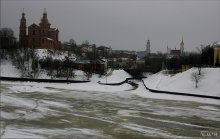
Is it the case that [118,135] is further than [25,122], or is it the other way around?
[25,122]

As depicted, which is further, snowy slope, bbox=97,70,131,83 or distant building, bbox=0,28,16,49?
distant building, bbox=0,28,16,49

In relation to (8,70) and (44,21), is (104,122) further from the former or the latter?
(44,21)

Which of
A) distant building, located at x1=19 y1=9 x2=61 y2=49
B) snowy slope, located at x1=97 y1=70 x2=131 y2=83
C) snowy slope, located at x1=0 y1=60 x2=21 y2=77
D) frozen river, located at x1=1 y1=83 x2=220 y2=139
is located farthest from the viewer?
distant building, located at x1=19 y1=9 x2=61 y2=49

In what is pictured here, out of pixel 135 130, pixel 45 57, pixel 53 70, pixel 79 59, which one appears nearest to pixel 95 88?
pixel 53 70

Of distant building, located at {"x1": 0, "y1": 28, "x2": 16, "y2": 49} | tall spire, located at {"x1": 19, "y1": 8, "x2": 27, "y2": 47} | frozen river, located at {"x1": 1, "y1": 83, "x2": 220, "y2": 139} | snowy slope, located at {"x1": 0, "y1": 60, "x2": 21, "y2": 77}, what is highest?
tall spire, located at {"x1": 19, "y1": 8, "x2": 27, "y2": 47}

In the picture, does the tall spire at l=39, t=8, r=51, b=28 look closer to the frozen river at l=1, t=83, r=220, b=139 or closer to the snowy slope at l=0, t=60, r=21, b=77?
the snowy slope at l=0, t=60, r=21, b=77

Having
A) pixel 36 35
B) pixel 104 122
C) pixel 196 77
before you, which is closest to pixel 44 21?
pixel 36 35

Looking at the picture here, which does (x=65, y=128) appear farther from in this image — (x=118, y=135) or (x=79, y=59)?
(x=79, y=59)

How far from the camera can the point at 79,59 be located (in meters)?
94.2

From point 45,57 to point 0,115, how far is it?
58421 millimetres

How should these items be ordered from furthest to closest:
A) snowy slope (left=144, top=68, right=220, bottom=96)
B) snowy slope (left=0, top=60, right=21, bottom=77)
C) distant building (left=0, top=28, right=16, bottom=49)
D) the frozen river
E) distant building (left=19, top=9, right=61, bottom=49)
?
distant building (left=19, top=9, right=61, bottom=49)
distant building (left=0, top=28, right=16, bottom=49)
snowy slope (left=0, top=60, right=21, bottom=77)
snowy slope (left=144, top=68, right=220, bottom=96)
the frozen river

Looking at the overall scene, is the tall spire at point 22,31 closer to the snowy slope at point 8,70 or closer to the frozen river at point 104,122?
the snowy slope at point 8,70

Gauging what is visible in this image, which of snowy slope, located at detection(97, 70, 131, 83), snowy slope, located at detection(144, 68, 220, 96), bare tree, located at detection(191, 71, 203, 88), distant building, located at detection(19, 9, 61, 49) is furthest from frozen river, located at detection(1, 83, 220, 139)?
distant building, located at detection(19, 9, 61, 49)

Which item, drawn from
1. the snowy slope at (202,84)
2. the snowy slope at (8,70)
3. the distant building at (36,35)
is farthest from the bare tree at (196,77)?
the distant building at (36,35)
